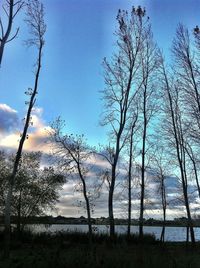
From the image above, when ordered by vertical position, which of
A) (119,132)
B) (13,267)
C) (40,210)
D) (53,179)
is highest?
(119,132)

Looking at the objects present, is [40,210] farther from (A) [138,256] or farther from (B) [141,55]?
(A) [138,256]

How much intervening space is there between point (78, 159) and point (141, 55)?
11.3m

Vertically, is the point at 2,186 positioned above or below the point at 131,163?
below

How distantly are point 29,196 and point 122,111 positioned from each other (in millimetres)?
11598

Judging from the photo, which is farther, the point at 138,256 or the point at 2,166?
the point at 2,166

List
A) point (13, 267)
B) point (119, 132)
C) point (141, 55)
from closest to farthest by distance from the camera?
1. point (13, 267)
2. point (119, 132)
3. point (141, 55)

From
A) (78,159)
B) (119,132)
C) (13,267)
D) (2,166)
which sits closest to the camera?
(13,267)

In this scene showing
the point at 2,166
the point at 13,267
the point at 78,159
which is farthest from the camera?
the point at 2,166

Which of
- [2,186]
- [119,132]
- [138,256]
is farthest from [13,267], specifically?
[2,186]

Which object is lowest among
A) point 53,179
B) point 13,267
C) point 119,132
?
point 13,267

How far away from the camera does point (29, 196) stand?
113 ft

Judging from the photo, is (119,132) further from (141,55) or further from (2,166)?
(2,166)

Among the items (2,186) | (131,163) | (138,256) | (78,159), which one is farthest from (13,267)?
(131,163)

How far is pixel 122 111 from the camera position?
1166 inches
